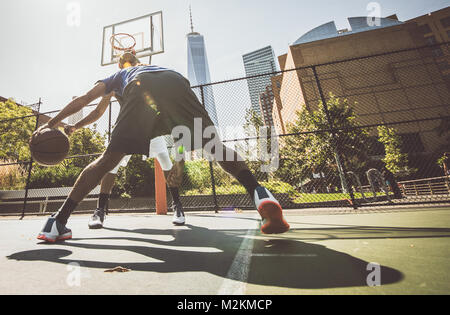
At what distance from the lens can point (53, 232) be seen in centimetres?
182

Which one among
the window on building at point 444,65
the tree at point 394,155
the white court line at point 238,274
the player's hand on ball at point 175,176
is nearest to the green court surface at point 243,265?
the white court line at point 238,274

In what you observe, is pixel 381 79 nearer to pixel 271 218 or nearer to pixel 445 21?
pixel 445 21

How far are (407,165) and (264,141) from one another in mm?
18405

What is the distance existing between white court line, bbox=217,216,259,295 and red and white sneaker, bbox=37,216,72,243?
1689 mm

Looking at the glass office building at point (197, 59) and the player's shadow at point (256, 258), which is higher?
the glass office building at point (197, 59)

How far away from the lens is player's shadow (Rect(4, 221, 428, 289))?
91 cm

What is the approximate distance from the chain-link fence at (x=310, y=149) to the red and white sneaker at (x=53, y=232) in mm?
2720

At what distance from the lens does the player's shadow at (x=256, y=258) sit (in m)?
0.91

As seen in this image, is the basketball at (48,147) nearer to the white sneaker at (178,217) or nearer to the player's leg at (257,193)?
the white sneaker at (178,217)

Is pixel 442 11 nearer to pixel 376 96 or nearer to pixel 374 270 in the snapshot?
pixel 376 96

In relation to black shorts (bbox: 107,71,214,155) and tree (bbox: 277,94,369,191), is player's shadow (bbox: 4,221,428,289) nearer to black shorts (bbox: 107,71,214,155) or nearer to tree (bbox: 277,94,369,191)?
black shorts (bbox: 107,71,214,155)

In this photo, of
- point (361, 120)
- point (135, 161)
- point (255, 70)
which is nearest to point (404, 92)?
point (361, 120)

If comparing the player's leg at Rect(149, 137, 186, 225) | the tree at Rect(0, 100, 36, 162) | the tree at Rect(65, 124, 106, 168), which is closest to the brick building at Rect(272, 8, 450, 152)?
the tree at Rect(65, 124, 106, 168)
